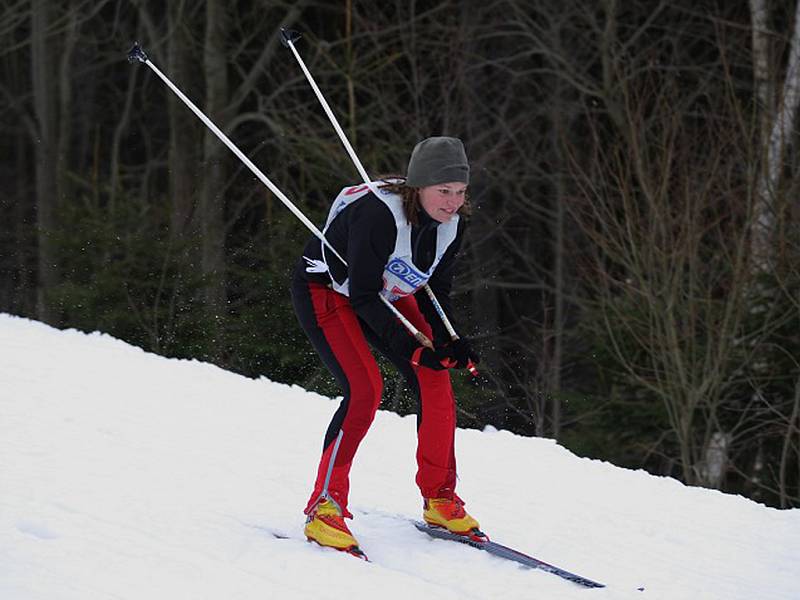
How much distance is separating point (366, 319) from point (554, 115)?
45.5ft

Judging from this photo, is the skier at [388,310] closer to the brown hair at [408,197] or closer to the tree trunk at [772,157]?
the brown hair at [408,197]

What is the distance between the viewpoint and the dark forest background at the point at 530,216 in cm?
1121

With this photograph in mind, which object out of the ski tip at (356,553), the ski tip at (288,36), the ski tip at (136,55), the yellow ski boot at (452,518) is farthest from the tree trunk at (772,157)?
the ski tip at (356,553)

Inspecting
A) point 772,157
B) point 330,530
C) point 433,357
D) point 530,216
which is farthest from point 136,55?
point 530,216

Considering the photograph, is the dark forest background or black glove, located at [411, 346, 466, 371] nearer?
black glove, located at [411, 346, 466, 371]

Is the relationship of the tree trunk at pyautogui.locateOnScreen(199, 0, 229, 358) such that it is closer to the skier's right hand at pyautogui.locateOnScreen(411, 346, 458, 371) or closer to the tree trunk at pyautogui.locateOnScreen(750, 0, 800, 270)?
the tree trunk at pyautogui.locateOnScreen(750, 0, 800, 270)

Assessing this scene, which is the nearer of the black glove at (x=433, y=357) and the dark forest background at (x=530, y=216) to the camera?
the black glove at (x=433, y=357)

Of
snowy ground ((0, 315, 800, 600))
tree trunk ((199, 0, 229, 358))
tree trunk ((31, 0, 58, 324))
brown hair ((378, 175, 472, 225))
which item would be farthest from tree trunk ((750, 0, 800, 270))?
tree trunk ((31, 0, 58, 324))

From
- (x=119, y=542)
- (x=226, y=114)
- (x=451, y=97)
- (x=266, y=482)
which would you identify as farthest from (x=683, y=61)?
(x=119, y=542)

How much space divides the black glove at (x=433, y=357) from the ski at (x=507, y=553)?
28.6 inches

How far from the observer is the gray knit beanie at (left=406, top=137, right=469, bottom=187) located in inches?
169

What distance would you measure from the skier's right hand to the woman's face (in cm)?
46

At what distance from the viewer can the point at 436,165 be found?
4297mm

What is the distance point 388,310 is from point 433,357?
23cm
